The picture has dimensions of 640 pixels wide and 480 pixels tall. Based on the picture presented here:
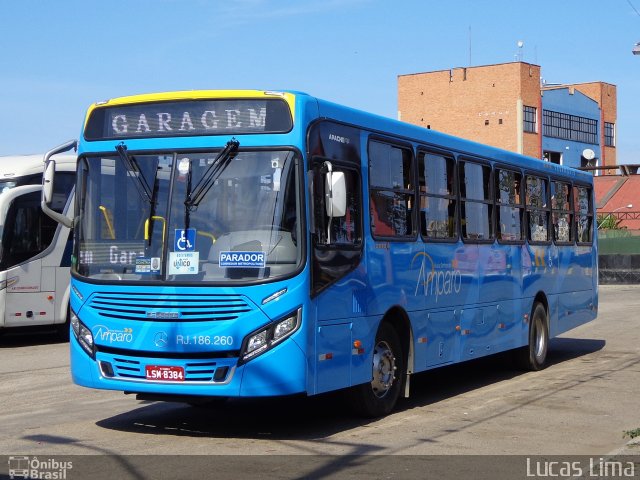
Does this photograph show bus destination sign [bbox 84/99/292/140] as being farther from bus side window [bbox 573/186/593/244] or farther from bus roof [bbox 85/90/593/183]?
bus side window [bbox 573/186/593/244]

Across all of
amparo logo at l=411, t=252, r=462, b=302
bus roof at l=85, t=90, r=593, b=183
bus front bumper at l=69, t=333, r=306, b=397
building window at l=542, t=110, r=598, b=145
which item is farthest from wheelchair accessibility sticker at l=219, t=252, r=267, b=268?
building window at l=542, t=110, r=598, b=145

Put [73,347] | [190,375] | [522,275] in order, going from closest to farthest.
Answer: [190,375] → [73,347] → [522,275]

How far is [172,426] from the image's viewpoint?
1044 centimetres

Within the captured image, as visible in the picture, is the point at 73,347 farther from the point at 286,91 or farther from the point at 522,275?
the point at 522,275

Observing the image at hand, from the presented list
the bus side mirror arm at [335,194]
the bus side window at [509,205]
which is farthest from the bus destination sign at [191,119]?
the bus side window at [509,205]

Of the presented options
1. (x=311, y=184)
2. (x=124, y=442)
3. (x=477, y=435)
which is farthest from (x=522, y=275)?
(x=124, y=442)

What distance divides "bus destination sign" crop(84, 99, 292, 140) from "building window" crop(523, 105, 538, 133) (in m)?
73.8

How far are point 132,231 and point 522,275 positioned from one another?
7.49m

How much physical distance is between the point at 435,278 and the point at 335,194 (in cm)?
313

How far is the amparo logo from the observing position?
38.9ft

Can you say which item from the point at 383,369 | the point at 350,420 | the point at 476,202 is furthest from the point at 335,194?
the point at 476,202

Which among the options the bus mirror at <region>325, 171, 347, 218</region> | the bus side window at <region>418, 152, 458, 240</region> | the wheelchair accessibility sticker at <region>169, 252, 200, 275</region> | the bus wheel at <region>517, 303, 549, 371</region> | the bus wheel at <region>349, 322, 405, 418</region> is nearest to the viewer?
the wheelchair accessibility sticker at <region>169, 252, 200, 275</region>

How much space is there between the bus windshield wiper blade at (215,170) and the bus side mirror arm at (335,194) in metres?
0.89

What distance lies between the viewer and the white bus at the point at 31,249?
19.1 meters
